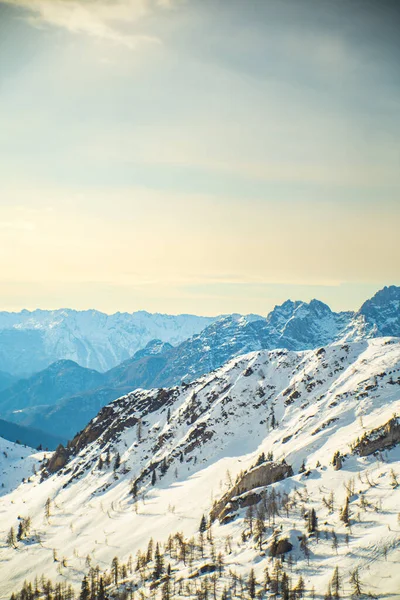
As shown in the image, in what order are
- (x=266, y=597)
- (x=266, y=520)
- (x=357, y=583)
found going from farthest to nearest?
(x=266, y=520) < (x=266, y=597) < (x=357, y=583)

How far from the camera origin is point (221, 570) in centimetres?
16950

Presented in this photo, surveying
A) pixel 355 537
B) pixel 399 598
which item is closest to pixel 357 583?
pixel 399 598

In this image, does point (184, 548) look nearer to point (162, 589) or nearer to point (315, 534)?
point (162, 589)

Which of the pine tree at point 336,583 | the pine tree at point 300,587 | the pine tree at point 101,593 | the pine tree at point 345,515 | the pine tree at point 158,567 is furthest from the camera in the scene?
the pine tree at point 158,567

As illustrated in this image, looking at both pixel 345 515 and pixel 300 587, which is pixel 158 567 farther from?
pixel 345 515

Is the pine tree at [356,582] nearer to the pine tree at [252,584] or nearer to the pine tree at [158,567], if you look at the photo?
the pine tree at [252,584]

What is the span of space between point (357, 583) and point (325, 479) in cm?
6429

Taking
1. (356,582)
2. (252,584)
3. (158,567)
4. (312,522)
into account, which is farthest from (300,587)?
(158,567)

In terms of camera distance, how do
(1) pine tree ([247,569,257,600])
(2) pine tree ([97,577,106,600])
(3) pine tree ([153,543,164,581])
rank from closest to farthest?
(1) pine tree ([247,569,257,600]), (2) pine tree ([97,577,106,600]), (3) pine tree ([153,543,164,581])

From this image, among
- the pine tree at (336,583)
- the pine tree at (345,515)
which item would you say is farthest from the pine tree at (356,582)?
the pine tree at (345,515)

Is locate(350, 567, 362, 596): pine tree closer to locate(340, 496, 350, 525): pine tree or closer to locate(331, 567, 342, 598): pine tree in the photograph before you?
locate(331, 567, 342, 598): pine tree

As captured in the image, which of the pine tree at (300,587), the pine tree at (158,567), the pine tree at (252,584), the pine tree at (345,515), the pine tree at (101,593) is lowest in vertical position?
the pine tree at (101,593)

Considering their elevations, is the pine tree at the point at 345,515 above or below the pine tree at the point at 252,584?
above

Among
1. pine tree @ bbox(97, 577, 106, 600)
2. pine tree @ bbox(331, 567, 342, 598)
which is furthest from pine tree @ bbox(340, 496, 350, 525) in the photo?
pine tree @ bbox(97, 577, 106, 600)
